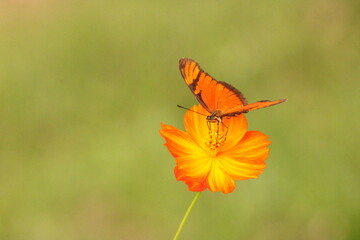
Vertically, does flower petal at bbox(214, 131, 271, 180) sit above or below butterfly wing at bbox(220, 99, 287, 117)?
below

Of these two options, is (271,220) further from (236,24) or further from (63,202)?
(236,24)

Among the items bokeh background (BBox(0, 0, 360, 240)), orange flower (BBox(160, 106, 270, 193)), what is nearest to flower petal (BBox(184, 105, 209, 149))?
orange flower (BBox(160, 106, 270, 193))

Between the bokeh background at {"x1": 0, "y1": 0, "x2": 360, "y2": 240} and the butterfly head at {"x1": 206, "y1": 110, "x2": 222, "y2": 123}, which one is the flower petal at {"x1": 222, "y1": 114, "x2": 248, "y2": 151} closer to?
the butterfly head at {"x1": 206, "y1": 110, "x2": 222, "y2": 123}

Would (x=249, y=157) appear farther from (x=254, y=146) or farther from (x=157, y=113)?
(x=157, y=113)

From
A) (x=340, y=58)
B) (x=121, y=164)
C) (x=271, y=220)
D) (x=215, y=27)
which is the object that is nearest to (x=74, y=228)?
(x=121, y=164)

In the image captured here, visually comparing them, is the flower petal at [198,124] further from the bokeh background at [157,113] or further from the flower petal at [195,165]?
the bokeh background at [157,113]

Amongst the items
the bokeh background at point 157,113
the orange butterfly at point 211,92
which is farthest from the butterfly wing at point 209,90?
the bokeh background at point 157,113

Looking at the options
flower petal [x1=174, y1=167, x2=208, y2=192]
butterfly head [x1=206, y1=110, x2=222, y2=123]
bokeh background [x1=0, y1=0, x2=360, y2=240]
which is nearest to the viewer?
flower petal [x1=174, y1=167, x2=208, y2=192]
